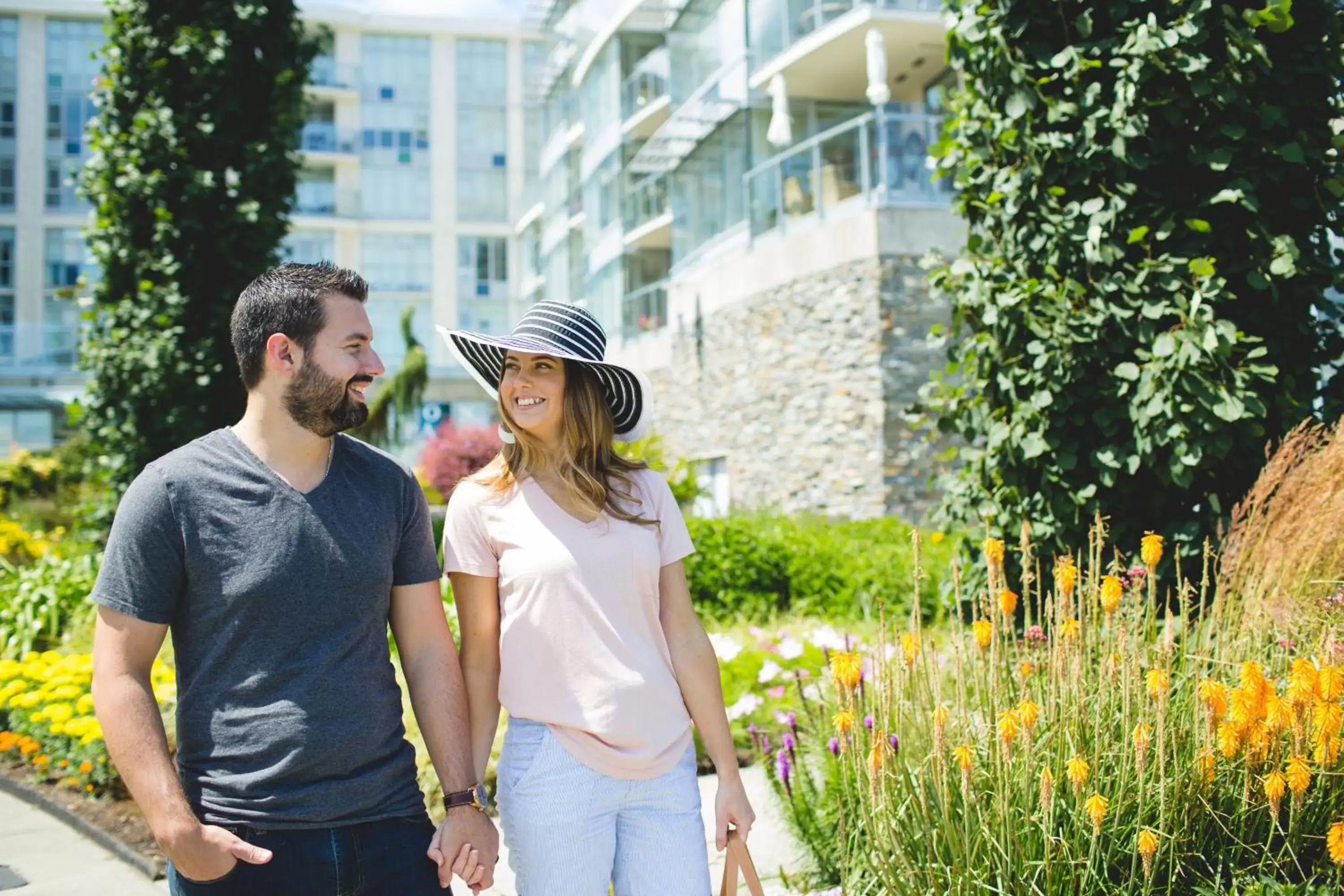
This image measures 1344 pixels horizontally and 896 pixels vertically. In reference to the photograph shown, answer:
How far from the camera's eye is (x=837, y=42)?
56.7 ft

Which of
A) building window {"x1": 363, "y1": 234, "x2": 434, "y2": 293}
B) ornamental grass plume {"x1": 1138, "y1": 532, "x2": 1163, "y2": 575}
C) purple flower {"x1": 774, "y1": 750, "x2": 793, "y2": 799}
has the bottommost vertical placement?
purple flower {"x1": 774, "y1": 750, "x2": 793, "y2": 799}

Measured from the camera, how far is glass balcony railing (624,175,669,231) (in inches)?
989

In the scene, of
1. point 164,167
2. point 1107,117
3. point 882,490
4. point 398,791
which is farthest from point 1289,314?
point 882,490

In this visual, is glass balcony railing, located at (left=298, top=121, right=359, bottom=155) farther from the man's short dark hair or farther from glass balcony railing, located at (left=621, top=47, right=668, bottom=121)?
the man's short dark hair

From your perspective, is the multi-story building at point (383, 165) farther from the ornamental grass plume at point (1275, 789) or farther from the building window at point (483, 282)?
the ornamental grass plume at point (1275, 789)

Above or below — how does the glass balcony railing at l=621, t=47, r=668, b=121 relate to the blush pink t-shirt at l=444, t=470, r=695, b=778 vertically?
above

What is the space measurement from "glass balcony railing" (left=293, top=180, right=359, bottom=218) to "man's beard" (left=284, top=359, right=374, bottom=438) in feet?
147

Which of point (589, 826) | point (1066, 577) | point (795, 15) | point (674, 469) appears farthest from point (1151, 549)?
point (795, 15)

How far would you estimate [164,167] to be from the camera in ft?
29.1

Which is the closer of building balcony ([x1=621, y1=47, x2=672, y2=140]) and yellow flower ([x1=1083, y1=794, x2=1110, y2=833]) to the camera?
yellow flower ([x1=1083, y1=794, x2=1110, y2=833])

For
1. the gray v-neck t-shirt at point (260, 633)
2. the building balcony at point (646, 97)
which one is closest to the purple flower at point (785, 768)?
the gray v-neck t-shirt at point (260, 633)

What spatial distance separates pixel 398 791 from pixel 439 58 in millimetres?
47962

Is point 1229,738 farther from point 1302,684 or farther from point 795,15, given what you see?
point 795,15

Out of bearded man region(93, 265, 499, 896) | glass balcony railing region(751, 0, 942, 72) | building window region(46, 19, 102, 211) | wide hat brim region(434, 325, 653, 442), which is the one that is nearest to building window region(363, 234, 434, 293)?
building window region(46, 19, 102, 211)
